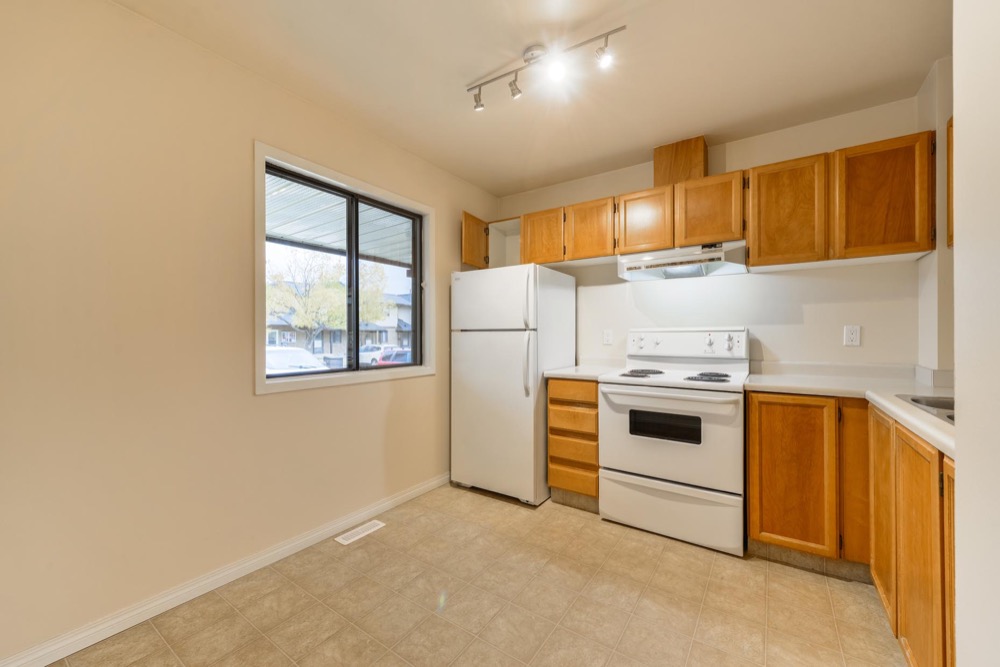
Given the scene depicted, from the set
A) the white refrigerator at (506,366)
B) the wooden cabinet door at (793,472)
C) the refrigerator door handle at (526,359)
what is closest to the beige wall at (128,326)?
the white refrigerator at (506,366)

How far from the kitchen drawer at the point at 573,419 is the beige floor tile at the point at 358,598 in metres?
1.47

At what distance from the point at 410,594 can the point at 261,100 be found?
105 inches

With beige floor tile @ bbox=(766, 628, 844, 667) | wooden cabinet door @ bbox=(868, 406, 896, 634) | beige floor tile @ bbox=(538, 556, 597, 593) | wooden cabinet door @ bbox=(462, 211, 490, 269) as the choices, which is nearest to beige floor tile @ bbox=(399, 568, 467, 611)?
beige floor tile @ bbox=(538, 556, 597, 593)

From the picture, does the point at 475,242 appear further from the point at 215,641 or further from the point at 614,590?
the point at 215,641

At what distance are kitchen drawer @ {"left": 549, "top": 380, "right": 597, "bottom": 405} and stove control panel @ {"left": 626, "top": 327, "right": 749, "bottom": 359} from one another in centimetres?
54

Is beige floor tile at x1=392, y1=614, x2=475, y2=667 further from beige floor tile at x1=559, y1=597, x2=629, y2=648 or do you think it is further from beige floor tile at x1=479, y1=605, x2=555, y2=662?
beige floor tile at x1=559, y1=597, x2=629, y2=648

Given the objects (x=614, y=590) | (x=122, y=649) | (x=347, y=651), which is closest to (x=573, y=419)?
(x=614, y=590)

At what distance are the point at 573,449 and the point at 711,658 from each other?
1394mm

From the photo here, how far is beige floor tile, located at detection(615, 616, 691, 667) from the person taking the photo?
156 cm

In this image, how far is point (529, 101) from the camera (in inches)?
94.4

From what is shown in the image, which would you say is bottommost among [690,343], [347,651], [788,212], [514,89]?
[347,651]

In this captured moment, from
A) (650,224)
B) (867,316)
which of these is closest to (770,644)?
(867,316)

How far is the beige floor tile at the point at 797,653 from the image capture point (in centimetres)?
152

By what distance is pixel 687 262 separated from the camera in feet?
8.50
